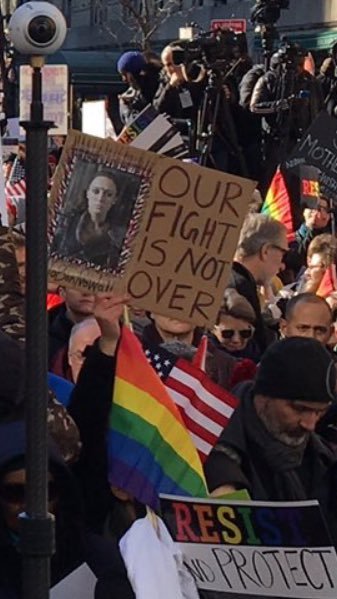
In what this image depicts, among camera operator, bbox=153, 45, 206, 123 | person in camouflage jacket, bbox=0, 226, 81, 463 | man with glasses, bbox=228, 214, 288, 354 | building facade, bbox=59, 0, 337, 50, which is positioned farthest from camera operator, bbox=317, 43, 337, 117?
building facade, bbox=59, 0, 337, 50

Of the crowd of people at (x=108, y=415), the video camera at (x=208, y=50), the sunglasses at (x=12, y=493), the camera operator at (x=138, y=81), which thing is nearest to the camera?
the sunglasses at (x=12, y=493)

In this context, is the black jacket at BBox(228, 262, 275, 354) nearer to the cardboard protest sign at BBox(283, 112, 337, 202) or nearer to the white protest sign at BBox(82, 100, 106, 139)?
the cardboard protest sign at BBox(283, 112, 337, 202)

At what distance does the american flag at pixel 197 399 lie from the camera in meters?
A: 5.05

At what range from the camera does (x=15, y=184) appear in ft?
39.7

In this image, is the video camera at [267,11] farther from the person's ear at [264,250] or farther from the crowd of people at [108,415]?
the crowd of people at [108,415]

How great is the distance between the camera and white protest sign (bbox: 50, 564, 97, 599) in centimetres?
454

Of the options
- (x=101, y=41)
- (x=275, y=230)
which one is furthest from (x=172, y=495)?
(x=101, y=41)

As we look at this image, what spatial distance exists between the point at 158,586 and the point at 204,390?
1108 millimetres

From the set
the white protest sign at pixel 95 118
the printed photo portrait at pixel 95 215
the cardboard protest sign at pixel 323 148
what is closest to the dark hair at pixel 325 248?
the cardboard protest sign at pixel 323 148

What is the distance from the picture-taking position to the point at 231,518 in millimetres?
4520

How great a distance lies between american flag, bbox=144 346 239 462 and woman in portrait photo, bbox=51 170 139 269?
322 mm

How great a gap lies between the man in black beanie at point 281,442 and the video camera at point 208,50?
9307 millimetres

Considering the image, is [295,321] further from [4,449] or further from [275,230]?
[4,449]

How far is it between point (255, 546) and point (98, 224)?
1.44 metres
